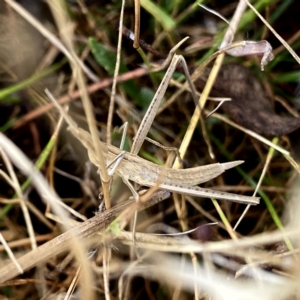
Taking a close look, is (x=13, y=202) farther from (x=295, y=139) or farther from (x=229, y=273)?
(x=295, y=139)

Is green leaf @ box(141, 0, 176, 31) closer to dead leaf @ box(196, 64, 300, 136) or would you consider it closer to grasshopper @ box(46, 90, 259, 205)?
dead leaf @ box(196, 64, 300, 136)

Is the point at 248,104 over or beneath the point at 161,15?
beneath

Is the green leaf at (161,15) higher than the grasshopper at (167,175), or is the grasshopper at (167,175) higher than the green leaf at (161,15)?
the green leaf at (161,15)

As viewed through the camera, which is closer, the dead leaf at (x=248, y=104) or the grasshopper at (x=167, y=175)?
the grasshopper at (x=167, y=175)

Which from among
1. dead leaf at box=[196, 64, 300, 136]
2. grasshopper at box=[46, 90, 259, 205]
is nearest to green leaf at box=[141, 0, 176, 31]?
dead leaf at box=[196, 64, 300, 136]

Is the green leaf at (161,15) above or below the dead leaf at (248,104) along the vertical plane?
above

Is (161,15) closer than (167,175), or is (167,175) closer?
(167,175)

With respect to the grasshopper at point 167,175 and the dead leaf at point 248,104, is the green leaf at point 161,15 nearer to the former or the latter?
the dead leaf at point 248,104

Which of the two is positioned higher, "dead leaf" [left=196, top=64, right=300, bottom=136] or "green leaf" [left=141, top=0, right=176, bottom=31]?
"green leaf" [left=141, top=0, right=176, bottom=31]

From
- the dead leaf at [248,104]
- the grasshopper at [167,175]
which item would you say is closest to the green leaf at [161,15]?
the dead leaf at [248,104]

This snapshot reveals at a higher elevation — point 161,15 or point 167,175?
point 161,15

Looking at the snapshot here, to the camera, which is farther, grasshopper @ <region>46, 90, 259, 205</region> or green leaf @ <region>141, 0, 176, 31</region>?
green leaf @ <region>141, 0, 176, 31</region>

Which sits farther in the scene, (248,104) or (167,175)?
(248,104)
